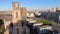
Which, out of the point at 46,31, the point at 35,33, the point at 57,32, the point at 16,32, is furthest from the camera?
the point at 35,33

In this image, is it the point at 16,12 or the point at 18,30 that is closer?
the point at 18,30

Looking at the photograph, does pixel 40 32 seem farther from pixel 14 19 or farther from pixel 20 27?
pixel 14 19

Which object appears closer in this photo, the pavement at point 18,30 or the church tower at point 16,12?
the pavement at point 18,30

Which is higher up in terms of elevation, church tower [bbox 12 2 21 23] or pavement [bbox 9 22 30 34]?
church tower [bbox 12 2 21 23]

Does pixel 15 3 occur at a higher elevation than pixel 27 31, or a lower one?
higher

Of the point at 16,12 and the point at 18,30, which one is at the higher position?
the point at 16,12

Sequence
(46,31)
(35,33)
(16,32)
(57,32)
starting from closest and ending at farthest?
(57,32) < (46,31) < (16,32) < (35,33)

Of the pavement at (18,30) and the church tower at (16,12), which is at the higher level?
the church tower at (16,12)

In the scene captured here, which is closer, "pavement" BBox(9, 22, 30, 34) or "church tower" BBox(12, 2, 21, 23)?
"pavement" BBox(9, 22, 30, 34)

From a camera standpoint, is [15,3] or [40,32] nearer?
[40,32]

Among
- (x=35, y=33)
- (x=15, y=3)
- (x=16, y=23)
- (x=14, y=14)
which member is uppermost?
(x=15, y=3)

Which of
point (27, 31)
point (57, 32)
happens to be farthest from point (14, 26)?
point (57, 32)
